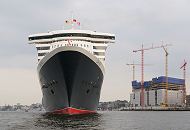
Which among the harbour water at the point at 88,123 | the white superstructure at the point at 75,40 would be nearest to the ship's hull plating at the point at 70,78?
the harbour water at the point at 88,123

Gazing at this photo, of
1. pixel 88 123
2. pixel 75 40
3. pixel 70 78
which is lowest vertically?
pixel 88 123

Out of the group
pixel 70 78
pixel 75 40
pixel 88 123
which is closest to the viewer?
pixel 88 123

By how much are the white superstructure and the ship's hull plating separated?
815cm

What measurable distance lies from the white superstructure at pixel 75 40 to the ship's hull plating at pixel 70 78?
321 inches

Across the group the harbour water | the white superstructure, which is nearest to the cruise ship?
the harbour water

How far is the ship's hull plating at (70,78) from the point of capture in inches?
2110

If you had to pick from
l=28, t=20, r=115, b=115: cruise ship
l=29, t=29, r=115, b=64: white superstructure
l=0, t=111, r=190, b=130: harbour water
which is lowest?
l=0, t=111, r=190, b=130: harbour water

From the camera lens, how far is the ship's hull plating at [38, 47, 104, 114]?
5359 centimetres

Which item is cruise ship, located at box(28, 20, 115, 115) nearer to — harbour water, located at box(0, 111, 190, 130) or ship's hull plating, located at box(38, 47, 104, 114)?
ship's hull plating, located at box(38, 47, 104, 114)

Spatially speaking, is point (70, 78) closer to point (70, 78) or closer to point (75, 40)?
point (70, 78)

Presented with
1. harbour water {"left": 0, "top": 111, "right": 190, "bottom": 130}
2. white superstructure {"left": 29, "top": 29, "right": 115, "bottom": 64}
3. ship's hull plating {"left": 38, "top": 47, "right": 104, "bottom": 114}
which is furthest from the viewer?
white superstructure {"left": 29, "top": 29, "right": 115, "bottom": 64}

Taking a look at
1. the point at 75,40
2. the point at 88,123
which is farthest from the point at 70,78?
the point at 75,40

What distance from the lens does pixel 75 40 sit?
6594 cm

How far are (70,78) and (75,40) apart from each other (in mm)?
13990
